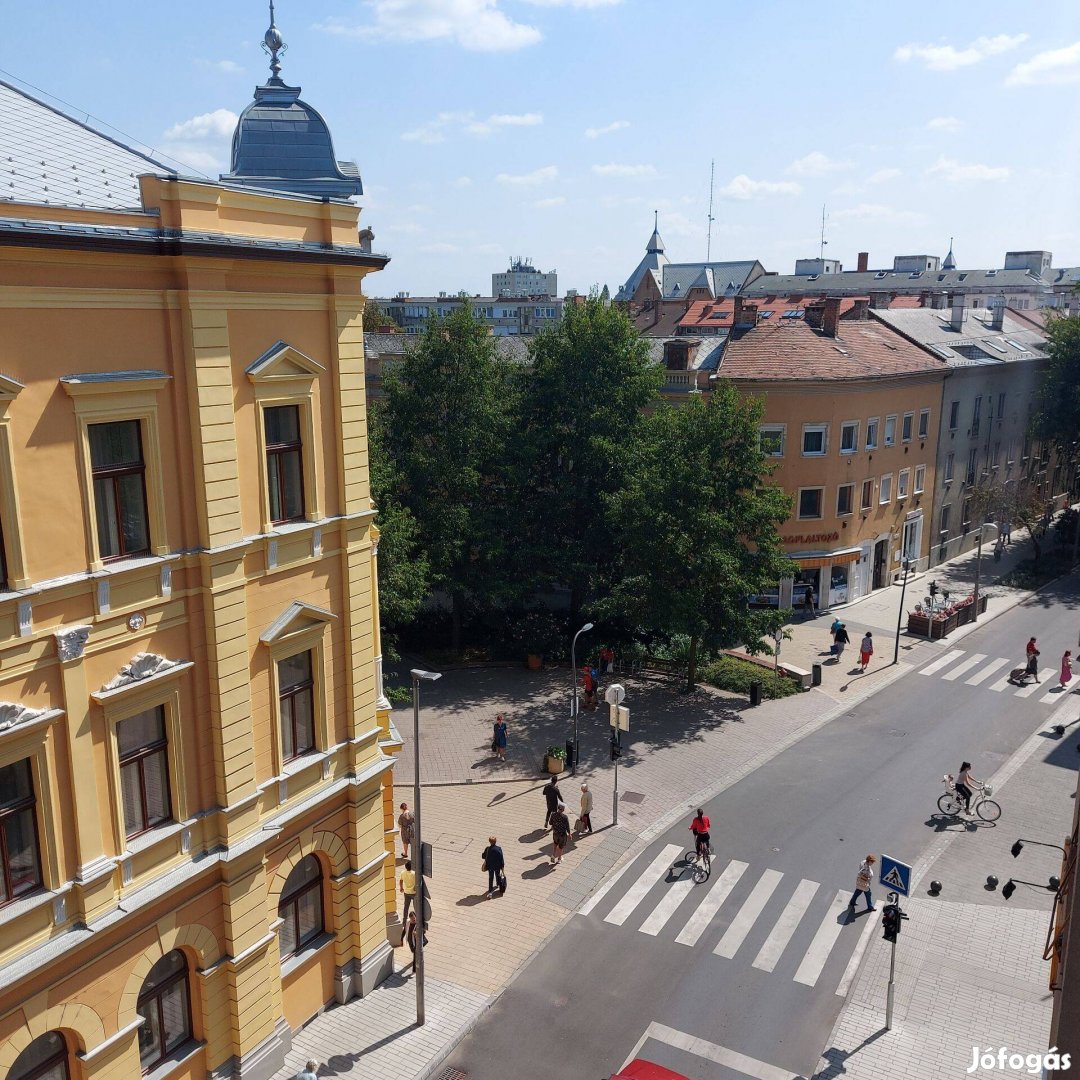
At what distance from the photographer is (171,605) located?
41.6ft

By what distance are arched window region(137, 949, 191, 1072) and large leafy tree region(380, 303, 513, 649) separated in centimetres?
2057

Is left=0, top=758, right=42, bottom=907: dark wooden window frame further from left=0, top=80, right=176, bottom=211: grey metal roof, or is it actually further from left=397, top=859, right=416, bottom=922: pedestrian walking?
left=397, top=859, right=416, bottom=922: pedestrian walking

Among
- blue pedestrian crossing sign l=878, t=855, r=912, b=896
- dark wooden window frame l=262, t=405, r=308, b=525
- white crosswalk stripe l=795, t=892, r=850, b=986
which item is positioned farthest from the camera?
white crosswalk stripe l=795, t=892, r=850, b=986

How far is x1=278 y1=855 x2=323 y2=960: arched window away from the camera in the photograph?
16.0 metres

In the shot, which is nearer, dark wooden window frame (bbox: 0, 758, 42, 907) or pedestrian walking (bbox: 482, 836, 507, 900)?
dark wooden window frame (bbox: 0, 758, 42, 907)

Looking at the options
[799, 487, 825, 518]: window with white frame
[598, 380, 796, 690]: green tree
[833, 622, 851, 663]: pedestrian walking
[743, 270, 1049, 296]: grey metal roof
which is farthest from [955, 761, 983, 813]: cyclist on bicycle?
[743, 270, 1049, 296]: grey metal roof

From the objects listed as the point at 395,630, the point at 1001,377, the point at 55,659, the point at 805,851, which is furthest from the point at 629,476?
the point at 1001,377

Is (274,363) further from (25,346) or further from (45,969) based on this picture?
(45,969)

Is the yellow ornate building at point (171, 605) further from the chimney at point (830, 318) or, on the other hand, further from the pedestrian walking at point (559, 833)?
the chimney at point (830, 318)

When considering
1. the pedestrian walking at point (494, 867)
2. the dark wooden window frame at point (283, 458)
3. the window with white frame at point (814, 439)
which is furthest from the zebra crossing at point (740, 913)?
the window with white frame at point (814, 439)

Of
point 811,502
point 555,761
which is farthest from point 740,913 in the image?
point 811,502

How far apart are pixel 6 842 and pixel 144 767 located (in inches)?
75.0

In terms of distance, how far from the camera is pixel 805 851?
22609 mm

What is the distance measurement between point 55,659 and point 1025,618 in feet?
133
